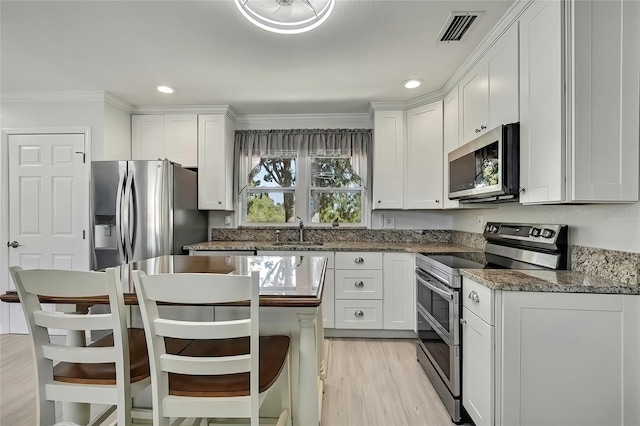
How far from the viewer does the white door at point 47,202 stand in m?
3.16

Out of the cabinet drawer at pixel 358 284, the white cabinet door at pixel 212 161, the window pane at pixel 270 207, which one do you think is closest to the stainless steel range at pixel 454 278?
the cabinet drawer at pixel 358 284

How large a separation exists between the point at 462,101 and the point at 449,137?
1.26ft

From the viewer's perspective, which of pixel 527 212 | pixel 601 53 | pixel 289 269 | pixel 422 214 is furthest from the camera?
pixel 422 214

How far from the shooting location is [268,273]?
1685 mm

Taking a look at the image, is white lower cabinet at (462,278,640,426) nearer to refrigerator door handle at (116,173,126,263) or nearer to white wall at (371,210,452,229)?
white wall at (371,210,452,229)

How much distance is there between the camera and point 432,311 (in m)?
2.24

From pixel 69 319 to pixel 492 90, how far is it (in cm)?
255

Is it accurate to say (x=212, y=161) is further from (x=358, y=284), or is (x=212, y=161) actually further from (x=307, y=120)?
(x=358, y=284)

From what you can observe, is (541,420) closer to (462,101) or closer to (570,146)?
(570,146)

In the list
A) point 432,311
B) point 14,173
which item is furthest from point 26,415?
point 432,311

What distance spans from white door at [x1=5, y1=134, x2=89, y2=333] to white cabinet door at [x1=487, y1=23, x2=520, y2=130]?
3681 millimetres

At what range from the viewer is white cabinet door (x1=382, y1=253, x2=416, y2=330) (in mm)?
3064

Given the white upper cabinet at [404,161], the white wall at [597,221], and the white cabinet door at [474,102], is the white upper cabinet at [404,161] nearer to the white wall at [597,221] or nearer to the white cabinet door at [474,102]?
the white cabinet door at [474,102]

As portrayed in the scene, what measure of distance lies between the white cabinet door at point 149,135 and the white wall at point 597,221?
355cm
